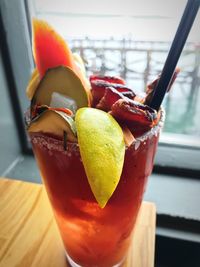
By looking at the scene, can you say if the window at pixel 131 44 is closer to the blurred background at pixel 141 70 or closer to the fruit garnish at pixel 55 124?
the blurred background at pixel 141 70

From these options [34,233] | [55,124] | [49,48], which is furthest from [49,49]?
[34,233]

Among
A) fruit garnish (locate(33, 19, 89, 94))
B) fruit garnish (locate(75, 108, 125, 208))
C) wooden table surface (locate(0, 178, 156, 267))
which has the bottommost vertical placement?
wooden table surface (locate(0, 178, 156, 267))

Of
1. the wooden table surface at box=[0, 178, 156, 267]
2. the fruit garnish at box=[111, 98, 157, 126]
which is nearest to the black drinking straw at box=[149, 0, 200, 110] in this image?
the fruit garnish at box=[111, 98, 157, 126]

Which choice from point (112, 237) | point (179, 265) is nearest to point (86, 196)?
point (112, 237)

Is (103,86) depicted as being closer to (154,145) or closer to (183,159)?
(154,145)

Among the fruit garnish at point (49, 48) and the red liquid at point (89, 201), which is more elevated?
the fruit garnish at point (49, 48)

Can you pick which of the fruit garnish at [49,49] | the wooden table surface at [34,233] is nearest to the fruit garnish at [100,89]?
the fruit garnish at [49,49]

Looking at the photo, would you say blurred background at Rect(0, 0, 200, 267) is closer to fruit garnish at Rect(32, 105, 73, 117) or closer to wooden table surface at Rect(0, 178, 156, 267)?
wooden table surface at Rect(0, 178, 156, 267)
